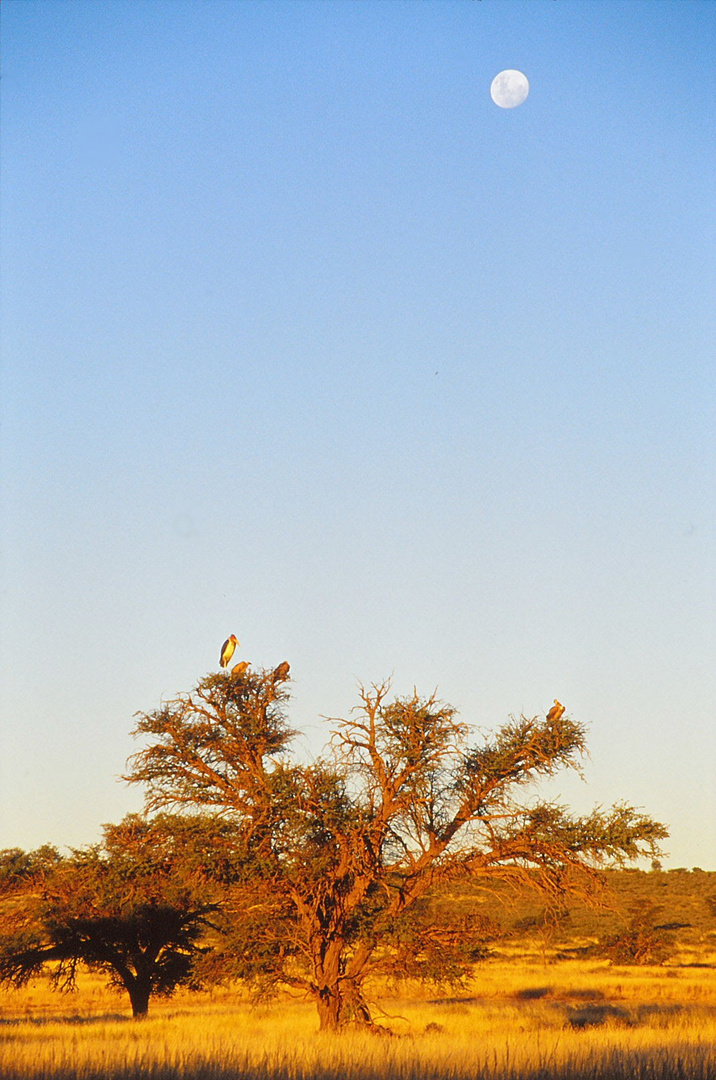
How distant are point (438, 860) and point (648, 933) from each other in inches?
1442

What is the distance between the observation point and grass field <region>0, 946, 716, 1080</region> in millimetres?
11516

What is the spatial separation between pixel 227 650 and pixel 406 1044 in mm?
8976

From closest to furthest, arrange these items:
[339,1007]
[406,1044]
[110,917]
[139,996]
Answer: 1. [406,1044]
2. [339,1007]
3. [110,917]
4. [139,996]

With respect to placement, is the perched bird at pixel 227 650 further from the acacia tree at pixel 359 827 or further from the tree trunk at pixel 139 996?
the tree trunk at pixel 139 996

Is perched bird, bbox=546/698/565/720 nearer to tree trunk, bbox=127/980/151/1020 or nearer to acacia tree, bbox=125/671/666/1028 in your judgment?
acacia tree, bbox=125/671/666/1028

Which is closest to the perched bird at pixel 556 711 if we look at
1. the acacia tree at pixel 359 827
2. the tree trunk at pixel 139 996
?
the acacia tree at pixel 359 827

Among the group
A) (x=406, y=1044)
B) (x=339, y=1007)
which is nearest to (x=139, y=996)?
(x=339, y=1007)

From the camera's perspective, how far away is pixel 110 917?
26656 mm

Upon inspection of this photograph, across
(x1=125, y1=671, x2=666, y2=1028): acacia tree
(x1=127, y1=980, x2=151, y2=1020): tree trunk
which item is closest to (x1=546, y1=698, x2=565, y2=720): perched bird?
(x1=125, y1=671, x2=666, y2=1028): acacia tree

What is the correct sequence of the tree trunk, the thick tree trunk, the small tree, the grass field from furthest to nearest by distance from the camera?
the tree trunk < the small tree < the thick tree trunk < the grass field

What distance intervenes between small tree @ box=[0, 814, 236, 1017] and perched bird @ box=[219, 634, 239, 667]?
12.6 ft

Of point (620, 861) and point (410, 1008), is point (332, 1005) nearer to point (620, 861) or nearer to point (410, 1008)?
point (620, 861)

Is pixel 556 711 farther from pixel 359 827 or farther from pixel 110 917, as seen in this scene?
pixel 110 917

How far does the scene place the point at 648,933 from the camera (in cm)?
5175
